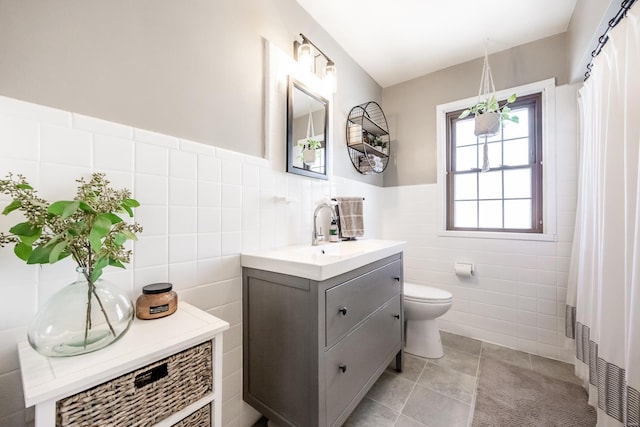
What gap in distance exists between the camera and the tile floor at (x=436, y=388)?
1.40m

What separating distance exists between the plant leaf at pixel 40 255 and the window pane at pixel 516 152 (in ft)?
9.67

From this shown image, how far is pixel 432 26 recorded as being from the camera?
1.97 m

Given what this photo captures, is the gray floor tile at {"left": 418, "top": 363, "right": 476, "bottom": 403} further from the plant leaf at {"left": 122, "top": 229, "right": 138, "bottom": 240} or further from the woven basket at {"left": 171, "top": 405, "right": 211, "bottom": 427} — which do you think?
the plant leaf at {"left": 122, "top": 229, "right": 138, "bottom": 240}

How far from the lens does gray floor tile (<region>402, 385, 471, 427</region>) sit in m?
1.38

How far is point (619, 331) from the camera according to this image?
1.10 meters

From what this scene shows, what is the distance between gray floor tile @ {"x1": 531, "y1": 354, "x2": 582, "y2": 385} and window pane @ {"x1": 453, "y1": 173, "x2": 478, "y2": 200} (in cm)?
140

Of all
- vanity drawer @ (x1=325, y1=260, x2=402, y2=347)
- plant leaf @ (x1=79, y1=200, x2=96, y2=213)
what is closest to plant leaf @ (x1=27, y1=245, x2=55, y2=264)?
plant leaf @ (x1=79, y1=200, x2=96, y2=213)

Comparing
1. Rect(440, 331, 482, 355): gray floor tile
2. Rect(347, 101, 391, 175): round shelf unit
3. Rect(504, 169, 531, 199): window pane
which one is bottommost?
Rect(440, 331, 482, 355): gray floor tile

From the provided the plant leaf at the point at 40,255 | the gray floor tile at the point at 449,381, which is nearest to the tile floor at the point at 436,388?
the gray floor tile at the point at 449,381

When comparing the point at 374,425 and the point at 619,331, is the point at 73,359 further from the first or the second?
the point at 619,331

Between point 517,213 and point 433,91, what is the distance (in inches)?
56.1

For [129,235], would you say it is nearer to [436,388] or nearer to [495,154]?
[436,388]

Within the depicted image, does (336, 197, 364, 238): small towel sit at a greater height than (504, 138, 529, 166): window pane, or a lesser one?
lesser

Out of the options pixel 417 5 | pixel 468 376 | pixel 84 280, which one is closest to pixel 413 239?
pixel 468 376
